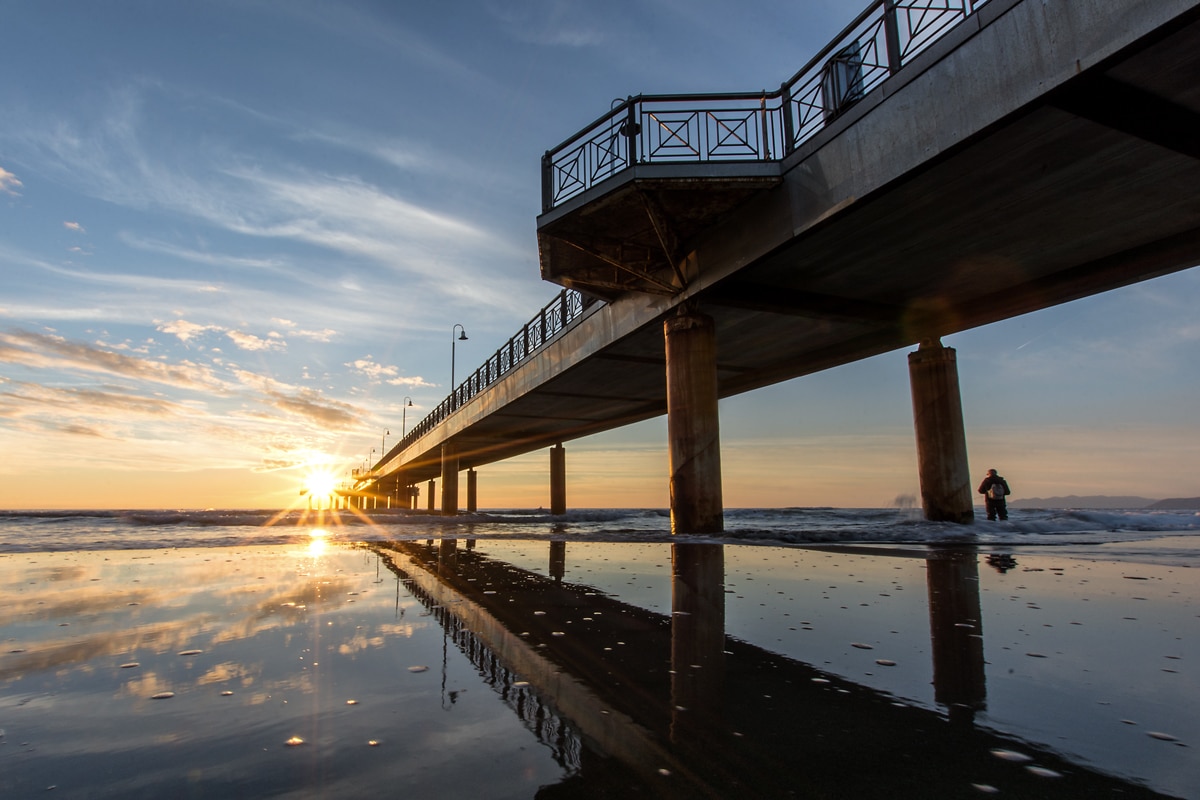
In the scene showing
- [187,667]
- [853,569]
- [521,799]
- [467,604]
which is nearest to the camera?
[521,799]

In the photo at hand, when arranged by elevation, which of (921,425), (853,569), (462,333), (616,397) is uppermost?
(462,333)

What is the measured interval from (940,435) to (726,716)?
64.6 feet

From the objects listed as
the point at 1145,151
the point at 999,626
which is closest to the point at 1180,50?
the point at 1145,151

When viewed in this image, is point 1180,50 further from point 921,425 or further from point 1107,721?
point 921,425

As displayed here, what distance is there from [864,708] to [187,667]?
3015mm

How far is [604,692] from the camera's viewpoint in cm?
246

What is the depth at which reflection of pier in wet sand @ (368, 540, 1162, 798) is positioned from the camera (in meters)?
1.68

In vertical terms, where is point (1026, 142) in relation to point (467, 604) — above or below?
above

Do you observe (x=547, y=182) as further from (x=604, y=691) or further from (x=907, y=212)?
(x=604, y=691)

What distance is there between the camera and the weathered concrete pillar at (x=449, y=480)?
46.0 m

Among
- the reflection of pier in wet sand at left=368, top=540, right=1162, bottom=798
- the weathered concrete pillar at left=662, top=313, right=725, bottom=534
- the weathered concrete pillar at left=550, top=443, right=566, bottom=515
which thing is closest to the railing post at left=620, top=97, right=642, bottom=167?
the weathered concrete pillar at left=662, top=313, right=725, bottom=534

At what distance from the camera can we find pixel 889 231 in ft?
42.2

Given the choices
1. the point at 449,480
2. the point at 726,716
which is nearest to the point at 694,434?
the point at 726,716

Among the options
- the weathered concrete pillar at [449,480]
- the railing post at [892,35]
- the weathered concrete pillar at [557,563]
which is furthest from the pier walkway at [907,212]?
the weathered concrete pillar at [449,480]
